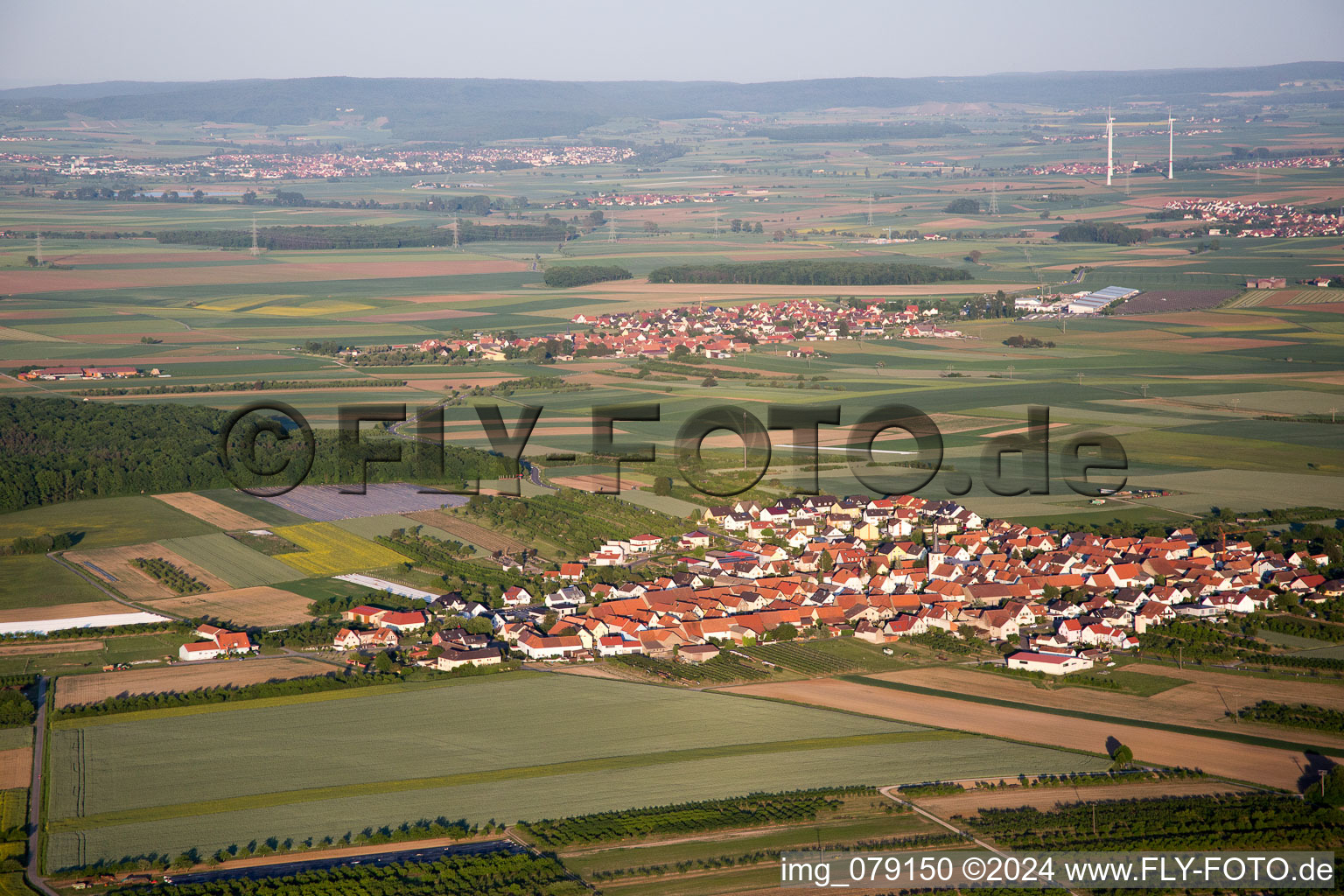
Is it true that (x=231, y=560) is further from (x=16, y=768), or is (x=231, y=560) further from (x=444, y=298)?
(x=444, y=298)

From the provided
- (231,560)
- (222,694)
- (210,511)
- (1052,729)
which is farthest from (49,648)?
(1052,729)

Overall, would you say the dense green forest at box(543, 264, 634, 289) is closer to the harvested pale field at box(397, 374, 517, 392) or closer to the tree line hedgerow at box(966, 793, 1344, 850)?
the harvested pale field at box(397, 374, 517, 392)

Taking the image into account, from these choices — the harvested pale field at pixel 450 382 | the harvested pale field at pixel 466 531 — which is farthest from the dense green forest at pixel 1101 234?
the harvested pale field at pixel 466 531

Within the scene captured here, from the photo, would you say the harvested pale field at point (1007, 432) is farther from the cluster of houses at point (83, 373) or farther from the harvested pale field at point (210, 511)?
the cluster of houses at point (83, 373)

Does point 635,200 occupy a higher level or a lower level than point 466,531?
higher

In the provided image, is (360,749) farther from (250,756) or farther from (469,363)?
(469,363)

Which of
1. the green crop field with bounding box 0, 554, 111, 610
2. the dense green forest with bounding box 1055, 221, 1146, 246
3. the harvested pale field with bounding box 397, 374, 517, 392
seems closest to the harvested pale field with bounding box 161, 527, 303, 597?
the green crop field with bounding box 0, 554, 111, 610
